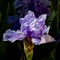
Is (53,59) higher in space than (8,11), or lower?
lower

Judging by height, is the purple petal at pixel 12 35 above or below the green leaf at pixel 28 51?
above

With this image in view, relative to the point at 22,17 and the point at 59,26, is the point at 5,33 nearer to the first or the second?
the point at 22,17

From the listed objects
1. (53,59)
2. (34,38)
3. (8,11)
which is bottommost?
(53,59)

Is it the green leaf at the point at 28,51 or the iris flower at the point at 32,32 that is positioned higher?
the iris flower at the point at 32,32

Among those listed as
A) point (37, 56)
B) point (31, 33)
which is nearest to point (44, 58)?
point (37, 56)

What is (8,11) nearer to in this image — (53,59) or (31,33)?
(31,33)

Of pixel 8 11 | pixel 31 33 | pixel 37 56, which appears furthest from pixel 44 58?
pixel 8 11

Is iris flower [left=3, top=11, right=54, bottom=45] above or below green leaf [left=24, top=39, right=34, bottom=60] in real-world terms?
above

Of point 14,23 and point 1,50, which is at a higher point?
point 14,23

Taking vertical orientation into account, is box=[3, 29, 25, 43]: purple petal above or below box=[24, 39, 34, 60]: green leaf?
above
